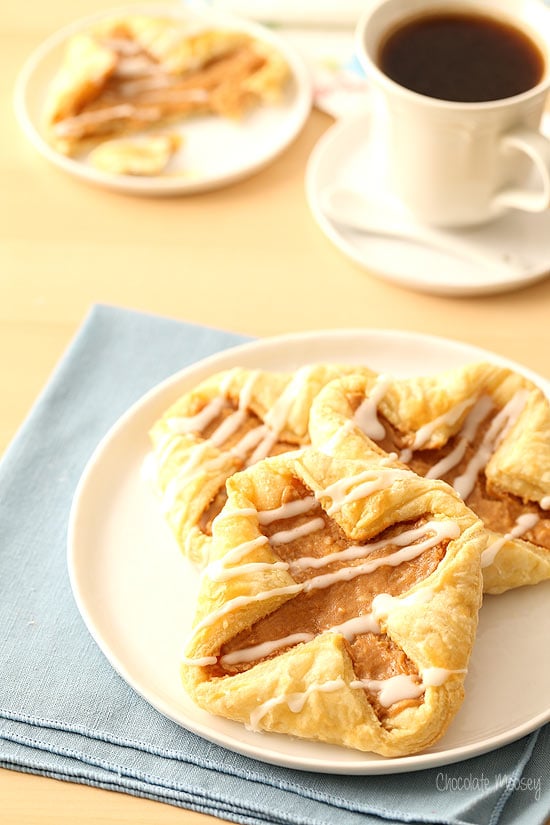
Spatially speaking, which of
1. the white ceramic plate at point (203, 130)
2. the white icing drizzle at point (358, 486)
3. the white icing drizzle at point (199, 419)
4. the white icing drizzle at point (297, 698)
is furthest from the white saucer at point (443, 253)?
the white icing drizzle at point (297, 698)

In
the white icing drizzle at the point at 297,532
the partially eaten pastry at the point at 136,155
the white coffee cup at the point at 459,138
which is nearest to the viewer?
the white icing drizzle at the point at 297,532

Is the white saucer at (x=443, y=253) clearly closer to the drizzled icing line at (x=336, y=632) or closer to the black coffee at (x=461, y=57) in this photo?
the black coffee at (x=461, y=57)

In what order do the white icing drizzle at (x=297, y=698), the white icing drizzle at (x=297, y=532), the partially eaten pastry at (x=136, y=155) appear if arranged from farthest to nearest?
the partially eaten pastry at (x=136, y=155)
the white icing drizzle at (x=297, y=532)
the white icing drizzle at (x=297, y=698)

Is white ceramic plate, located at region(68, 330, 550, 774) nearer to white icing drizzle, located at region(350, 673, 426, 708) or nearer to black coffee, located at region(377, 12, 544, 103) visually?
white icing drizzle, located at region(350, 673, 426, 708)

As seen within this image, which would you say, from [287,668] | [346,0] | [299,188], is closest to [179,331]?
[299,188]

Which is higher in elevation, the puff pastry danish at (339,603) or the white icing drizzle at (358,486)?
the white icing drizzle at (358,486)

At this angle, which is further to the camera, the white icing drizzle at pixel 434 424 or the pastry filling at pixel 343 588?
the white icing drizzle at pixel 434 424
